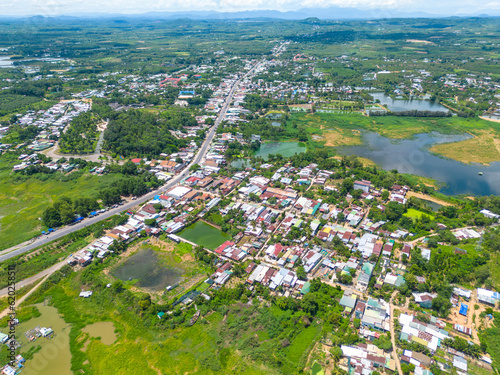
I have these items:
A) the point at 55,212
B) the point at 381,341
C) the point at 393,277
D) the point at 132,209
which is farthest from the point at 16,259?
the point at 393,277

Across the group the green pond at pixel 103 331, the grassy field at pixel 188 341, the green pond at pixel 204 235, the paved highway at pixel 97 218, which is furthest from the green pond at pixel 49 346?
the green pond at pixel 204 235

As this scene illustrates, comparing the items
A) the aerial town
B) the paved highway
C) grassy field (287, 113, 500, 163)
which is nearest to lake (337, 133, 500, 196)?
the aerial town

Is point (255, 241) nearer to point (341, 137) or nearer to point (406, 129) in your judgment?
point (341, 137)

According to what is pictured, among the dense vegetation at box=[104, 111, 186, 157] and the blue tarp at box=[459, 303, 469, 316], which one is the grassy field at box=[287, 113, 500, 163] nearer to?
the dense vegetation at box=[104, 111, 186, 157]

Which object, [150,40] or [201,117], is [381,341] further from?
[150,40]

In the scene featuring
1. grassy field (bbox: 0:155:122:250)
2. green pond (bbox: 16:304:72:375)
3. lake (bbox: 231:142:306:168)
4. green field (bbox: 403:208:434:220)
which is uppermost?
green field (bbox: 403:208:434:220)

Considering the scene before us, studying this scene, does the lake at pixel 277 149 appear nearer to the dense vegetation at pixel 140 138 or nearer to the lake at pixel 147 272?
the dense vegetation at pixel 140 138
